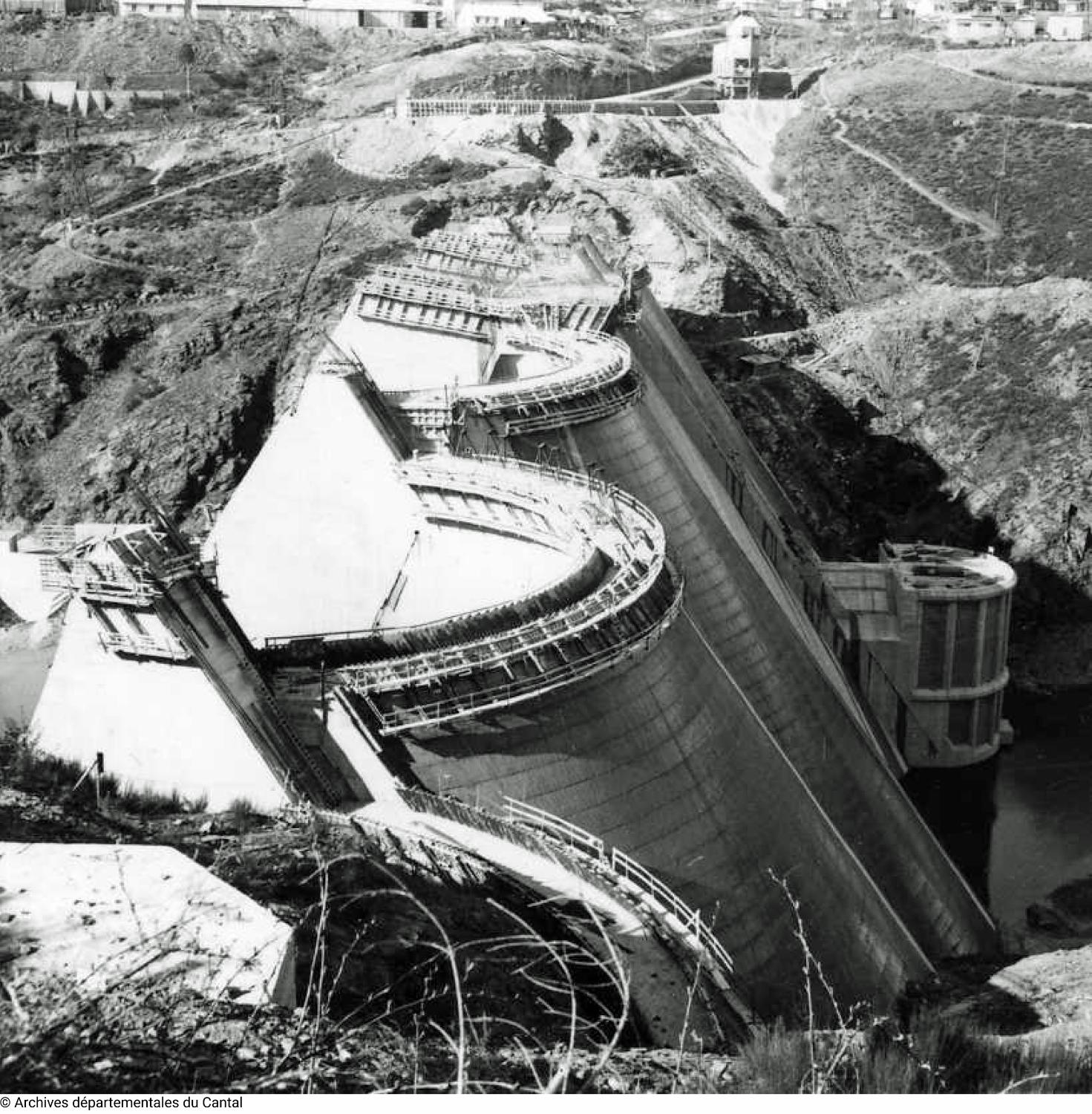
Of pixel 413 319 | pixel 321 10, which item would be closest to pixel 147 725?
pixel 413 319

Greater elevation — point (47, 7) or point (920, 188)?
point (47, 7)

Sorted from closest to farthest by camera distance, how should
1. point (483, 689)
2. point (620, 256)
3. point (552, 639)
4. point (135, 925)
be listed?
1. point (135, 925)
2. point (483, 689)
3. point (552, 639)
4. point (620, 256)

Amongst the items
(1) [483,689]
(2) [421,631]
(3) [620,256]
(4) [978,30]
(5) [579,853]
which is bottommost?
(4) [978,30]

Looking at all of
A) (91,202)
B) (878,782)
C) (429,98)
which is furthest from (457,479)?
(429,98)

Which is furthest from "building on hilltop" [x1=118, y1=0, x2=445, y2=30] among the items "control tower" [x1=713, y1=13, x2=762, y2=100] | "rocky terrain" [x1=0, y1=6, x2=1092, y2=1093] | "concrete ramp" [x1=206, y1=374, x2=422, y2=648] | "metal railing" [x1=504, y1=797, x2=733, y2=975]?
"metal railing" [x1=504, y1=797, x2=733, y2=975]

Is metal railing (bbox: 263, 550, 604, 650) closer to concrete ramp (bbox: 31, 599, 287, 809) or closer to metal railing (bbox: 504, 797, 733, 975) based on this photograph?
concrete ramp (bbox: 31, 599, 287, 809)

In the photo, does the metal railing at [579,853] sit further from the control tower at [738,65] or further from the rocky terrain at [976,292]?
the control tower at [738,65]

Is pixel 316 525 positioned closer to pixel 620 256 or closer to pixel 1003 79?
pixel 620 256
